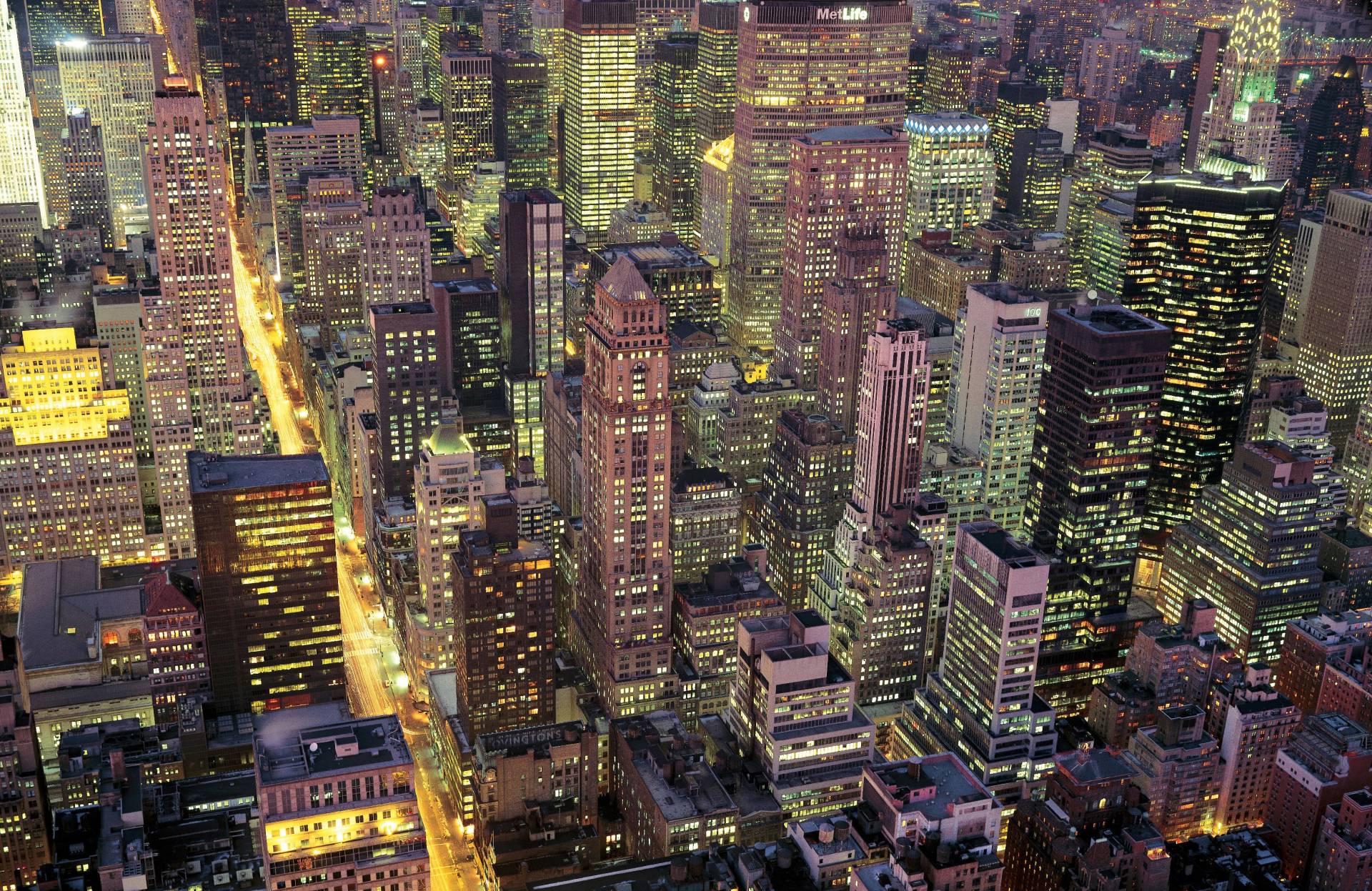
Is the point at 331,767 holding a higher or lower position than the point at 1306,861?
higher

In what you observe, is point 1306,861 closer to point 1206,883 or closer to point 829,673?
point 1206,883

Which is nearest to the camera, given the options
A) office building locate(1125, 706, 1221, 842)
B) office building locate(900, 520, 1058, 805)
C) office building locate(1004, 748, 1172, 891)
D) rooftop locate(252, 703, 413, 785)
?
rooftop locate(252, 703, 413, 785)

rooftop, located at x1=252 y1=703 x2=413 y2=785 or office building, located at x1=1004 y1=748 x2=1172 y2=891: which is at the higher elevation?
rooftop, located at x1=252 y1=703 x2=413 y2=785

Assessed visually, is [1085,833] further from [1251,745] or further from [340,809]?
[340,809]

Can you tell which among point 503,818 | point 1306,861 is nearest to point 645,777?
point 503,818

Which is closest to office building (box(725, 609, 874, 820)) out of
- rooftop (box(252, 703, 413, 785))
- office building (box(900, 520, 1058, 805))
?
office building (box(900, 520, 1058, 805))

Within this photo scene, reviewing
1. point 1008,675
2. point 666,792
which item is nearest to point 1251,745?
point 1008,675

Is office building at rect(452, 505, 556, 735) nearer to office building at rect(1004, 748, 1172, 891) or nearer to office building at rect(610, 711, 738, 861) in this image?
office building at rect(610, 711, 738, 861)

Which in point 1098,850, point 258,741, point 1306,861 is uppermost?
point 258,741
